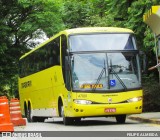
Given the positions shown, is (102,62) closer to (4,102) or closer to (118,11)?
(4,102)

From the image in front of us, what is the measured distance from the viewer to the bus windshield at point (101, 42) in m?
19.3

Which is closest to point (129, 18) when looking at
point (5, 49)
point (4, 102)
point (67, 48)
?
point (67, 48)

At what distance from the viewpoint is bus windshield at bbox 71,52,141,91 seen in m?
18.8

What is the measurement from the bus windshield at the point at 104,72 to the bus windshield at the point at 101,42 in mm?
259

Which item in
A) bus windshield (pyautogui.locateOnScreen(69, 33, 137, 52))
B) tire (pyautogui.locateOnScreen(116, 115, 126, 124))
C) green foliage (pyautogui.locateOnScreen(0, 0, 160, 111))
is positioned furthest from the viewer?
green foliage (pyautogui.locateOnScreen(0, 0, 160, 111))

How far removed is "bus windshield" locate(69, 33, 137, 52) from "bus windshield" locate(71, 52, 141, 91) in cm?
26

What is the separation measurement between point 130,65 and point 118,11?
9839 mm

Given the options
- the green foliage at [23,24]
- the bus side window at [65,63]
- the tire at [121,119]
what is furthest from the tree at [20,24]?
the bus side window at [65,63]

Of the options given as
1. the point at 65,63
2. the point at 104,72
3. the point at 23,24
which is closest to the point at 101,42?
the point at 104,72

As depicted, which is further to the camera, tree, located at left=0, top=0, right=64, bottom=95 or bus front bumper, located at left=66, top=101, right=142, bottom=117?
tree, located at left=0, top=0, right=64, bottom=95

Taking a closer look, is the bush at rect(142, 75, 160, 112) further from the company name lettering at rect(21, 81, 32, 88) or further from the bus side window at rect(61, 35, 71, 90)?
the bus side window at rect(61, 35, 71, 90)

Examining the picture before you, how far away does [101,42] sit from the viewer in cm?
1950

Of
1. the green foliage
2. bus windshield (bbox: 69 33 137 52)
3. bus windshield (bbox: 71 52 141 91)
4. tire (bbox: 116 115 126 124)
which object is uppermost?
the green foliage

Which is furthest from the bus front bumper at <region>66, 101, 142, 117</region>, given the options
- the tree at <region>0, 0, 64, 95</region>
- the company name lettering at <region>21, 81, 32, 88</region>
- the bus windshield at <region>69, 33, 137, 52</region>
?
the tree at <region>0, 0, 64, 95</region>
